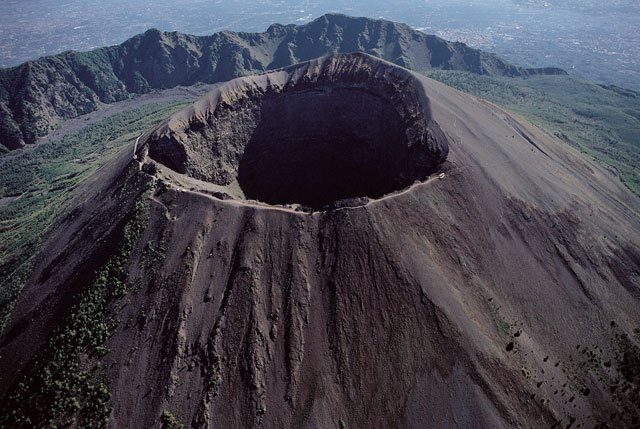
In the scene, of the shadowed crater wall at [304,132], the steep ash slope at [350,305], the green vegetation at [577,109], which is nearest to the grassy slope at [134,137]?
the green vegetation at [577,109]

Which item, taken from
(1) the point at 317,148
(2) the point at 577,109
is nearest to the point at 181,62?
(1) the point at 317,148

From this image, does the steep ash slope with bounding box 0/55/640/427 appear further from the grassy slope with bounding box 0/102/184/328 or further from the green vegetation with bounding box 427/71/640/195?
the green vegetation with bounding box 427/71/640/195

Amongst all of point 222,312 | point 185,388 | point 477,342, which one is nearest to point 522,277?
point 477,342

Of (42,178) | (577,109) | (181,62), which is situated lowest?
(577,109)

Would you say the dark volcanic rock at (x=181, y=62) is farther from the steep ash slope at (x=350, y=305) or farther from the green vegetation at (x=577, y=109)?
the steep ash slope at (x=350, y=305)

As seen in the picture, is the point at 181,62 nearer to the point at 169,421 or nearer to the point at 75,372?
the point at 75,372

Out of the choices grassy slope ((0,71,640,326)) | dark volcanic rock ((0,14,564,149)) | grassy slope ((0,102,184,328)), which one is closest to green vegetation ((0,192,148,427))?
grassy slope ((0,102,184,328))
